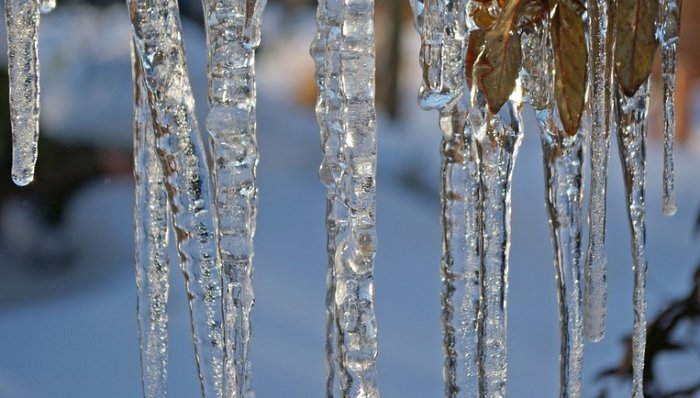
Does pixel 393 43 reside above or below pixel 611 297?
above

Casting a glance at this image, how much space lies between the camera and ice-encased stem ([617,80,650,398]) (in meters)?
0.58

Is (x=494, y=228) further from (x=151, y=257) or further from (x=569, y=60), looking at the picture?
(x=151, y=257)

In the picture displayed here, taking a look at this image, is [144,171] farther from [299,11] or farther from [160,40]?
[299,11]

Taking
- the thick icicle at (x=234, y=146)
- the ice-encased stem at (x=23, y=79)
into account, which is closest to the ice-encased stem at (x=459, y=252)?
the thick icicle at (x=234, y=146)

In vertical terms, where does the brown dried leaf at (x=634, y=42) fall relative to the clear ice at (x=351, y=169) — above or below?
above

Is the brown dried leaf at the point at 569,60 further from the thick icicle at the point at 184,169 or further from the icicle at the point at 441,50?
the thick icicle at the point at 184,169

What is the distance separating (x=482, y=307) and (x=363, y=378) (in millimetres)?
93

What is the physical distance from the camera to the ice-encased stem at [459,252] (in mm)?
512

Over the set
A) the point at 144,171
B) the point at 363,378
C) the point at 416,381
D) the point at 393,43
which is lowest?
the point at 416,381

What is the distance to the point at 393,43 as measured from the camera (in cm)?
498

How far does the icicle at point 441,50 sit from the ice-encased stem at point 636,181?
0.15m

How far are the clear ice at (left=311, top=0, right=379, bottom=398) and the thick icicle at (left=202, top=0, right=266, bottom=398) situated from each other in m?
0.04

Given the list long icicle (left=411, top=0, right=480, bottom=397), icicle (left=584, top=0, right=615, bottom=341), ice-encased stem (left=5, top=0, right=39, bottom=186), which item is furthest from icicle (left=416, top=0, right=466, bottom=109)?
ice-encased stem (left=5, top=0, right=39, bottom=186)

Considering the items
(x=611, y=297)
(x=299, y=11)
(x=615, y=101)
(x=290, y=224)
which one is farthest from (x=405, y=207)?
(x=299, y=11)
